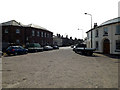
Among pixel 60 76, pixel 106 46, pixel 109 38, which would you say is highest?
pixel 109 38

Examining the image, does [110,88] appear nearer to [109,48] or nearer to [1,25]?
[109,48]

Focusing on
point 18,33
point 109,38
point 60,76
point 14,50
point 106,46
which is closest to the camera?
point 60,76

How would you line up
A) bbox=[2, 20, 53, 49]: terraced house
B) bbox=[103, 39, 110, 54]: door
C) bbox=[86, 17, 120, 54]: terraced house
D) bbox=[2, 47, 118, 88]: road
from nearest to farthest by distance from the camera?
bbox=[2, 47, 118, 88]: road < bbox=[86, 17, 120, 54]: terraced house < bbox=[103, 39, 110, 54]: door < bbox=[2, 20, 53, 49]: terraced house

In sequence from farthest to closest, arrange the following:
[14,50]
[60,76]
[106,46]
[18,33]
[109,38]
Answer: [18,33], [106,46], [109,38], [14,50], [60,76]

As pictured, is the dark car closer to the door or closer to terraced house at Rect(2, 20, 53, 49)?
terraced house at Rect(2, 20, 53, 49)

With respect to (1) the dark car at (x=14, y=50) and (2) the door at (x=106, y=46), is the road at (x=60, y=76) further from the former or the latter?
(2) the door at (x=106, y=46)

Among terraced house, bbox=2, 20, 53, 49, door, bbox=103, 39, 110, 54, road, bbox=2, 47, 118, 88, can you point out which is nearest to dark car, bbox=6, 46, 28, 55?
road, bbox=2, 47, 118, 88

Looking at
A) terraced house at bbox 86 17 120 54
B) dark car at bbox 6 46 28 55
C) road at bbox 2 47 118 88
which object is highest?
terraced house at bbox 86 17 120 54

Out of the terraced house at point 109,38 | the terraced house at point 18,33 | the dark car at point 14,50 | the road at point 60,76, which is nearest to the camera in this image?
the road at point 60,76

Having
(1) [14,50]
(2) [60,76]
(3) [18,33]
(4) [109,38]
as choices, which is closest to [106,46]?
(4) [109,38]

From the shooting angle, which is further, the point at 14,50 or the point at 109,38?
the point at 109,38

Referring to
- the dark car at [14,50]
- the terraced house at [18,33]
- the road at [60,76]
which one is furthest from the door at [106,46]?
the terraced house at [18,33]

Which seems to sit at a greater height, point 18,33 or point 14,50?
point 18,33

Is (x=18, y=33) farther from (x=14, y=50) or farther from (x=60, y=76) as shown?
(x=60, y=76)
